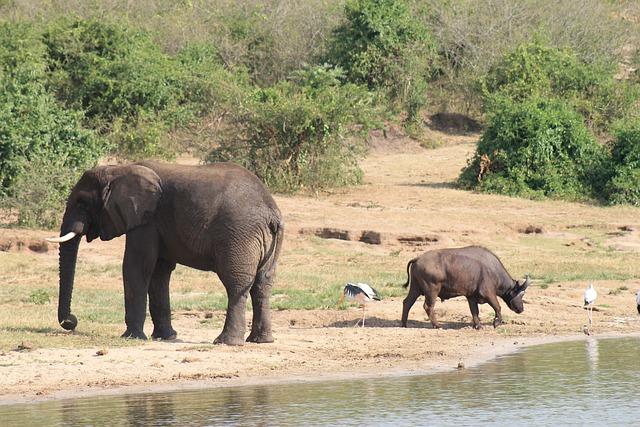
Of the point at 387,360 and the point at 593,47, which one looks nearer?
the point at 387,360

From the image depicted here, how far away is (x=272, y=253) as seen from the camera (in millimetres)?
13094

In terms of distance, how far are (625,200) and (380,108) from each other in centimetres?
579

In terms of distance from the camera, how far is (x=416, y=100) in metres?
33.8

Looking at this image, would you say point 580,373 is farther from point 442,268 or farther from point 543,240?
point 543,240

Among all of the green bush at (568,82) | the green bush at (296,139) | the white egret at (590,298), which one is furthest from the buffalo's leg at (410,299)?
the green bush at (568,82)

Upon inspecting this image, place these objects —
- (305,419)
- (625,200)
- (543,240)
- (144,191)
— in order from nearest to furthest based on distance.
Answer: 1. (305,419)
2. (144,191)
3. (543,240)
4. (625,200)

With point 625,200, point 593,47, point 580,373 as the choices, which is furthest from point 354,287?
point 593,47

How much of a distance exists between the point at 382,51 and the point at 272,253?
21.5 meters

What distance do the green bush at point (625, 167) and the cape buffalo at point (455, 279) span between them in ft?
37.1

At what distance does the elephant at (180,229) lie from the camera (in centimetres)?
1275

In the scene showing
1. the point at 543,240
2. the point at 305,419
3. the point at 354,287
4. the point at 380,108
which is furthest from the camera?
the point at 380,108

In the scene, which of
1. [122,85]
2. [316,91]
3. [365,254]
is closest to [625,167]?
[316,91]

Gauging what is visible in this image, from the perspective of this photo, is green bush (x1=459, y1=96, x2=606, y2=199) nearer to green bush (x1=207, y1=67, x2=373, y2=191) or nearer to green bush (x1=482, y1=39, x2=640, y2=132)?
green bush (x1=207, y1=67, x2=373, y2=191)

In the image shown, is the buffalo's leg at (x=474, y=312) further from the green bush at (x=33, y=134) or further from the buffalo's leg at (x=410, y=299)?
the green bush at (x=33, y=134)
